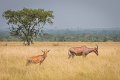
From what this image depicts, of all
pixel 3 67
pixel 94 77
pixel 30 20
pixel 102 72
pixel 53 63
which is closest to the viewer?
pixel 94 77

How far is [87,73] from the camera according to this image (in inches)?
464

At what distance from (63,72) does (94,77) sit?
1608 millimetres

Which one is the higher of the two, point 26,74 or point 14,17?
point 14,17

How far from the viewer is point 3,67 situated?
1327cm

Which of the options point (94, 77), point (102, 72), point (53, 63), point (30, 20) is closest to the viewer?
point (94, 77)

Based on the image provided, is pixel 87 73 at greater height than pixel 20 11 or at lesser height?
lesser

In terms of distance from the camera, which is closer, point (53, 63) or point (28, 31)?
point (53, 63)

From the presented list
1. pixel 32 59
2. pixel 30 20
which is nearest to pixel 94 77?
pixel 32 59

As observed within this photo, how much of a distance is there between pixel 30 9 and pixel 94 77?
42218 mm

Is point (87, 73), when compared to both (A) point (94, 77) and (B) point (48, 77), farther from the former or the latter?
(B) point (48, 77)

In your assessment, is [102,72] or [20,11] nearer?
[102,72]

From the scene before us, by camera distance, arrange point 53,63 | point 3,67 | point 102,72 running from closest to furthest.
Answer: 1. point 102,72
2. point 3,67
3. point 53,63

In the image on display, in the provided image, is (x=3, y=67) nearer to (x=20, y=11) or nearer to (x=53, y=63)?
(x=53, y=63)


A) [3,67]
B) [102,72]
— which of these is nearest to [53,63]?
[3,67]
